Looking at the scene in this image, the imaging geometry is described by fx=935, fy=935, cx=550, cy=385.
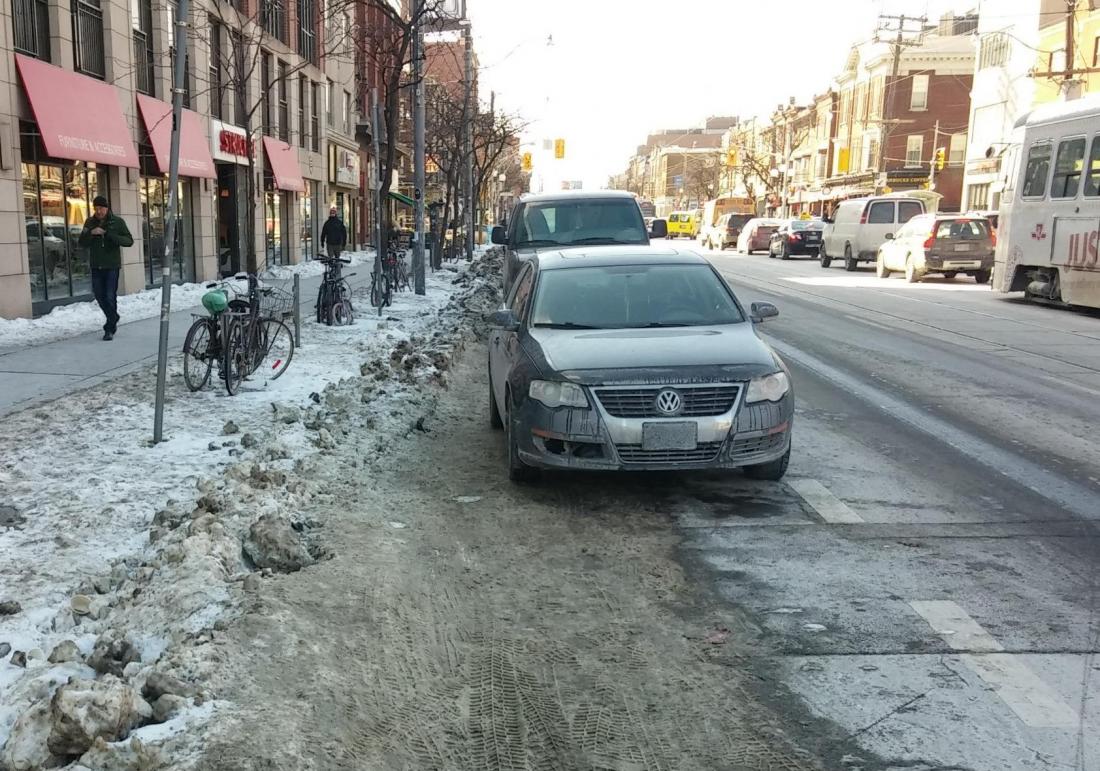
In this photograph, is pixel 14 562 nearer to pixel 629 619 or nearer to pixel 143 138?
pixel 629 619

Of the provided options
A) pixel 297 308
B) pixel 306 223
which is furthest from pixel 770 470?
pixel 306 223

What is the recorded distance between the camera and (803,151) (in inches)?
3265

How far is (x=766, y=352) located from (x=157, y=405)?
4426 mm

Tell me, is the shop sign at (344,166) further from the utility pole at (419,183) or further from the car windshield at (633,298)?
the car windshield at (633,298)

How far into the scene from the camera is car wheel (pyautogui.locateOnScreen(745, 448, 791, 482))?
6.17 m

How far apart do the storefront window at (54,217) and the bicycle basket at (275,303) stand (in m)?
6.67

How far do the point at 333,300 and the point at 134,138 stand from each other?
7477mm

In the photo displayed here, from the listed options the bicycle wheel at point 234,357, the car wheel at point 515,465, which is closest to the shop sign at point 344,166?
the bicycle wheel at point 234,357

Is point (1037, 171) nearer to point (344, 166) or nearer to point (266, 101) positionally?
point (266, 101)

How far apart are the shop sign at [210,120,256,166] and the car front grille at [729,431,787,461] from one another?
2003 centimetres

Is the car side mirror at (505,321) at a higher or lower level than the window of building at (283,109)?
lower

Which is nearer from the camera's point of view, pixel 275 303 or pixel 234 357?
pixel 234 357

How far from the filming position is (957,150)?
6362cm

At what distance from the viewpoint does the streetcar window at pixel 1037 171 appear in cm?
1856
